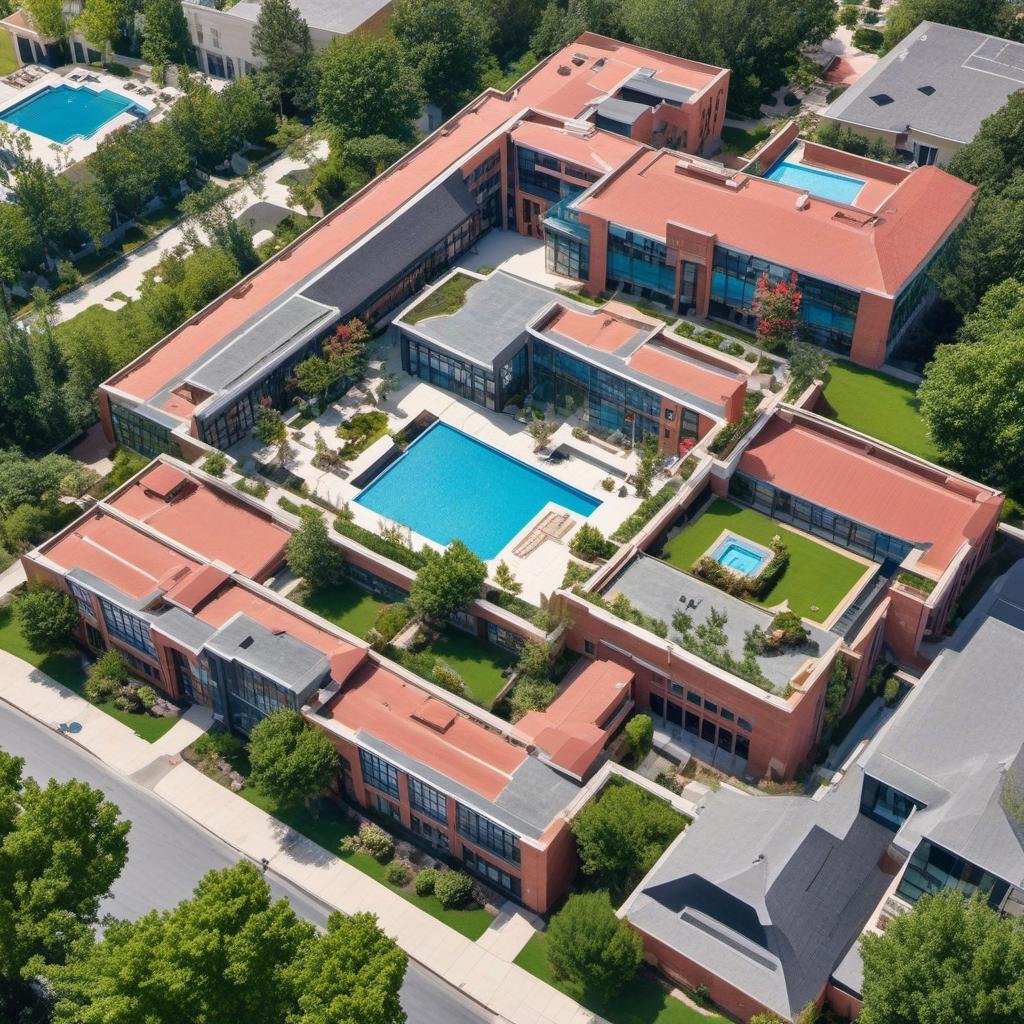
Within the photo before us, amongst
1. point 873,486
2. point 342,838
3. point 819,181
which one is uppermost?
point 819,181

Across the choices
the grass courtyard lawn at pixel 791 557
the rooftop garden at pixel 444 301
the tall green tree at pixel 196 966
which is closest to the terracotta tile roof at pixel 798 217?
the rooftop garden at pixel 444 301

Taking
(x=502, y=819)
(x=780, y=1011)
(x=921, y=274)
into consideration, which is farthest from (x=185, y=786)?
(x=921, y=274)

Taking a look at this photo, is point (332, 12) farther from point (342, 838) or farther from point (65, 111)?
point (342, 838)

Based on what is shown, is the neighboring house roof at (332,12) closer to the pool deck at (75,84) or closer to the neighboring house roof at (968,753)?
the pool deck at (75,84)

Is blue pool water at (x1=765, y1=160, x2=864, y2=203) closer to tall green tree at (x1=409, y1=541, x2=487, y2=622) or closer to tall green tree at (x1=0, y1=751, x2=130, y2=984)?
tall green tree at (x1=409, y1=541, x2=487, y2=622)

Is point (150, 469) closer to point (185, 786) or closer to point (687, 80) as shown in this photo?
point (185, 786)

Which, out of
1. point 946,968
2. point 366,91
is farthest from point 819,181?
point 946,968
